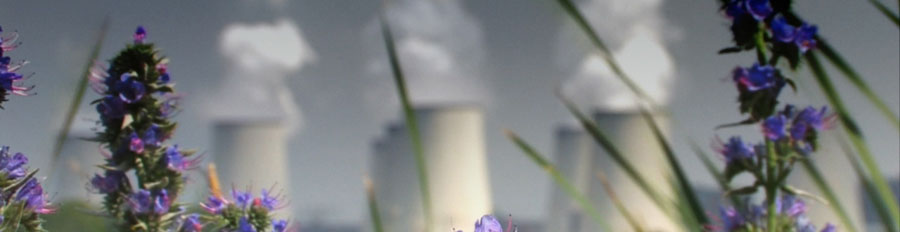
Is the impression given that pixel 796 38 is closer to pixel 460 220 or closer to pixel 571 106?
pixel 571 106

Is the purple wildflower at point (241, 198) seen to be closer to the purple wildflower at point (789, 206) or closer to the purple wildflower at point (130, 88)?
the purple wildflower at point (130, 88)

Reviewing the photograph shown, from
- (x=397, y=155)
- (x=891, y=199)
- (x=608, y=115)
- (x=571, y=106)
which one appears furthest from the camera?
(x=397, y=155)

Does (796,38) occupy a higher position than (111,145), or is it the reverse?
(796,38)

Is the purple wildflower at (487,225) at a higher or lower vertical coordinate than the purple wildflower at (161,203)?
lower

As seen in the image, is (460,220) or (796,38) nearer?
(796,38)

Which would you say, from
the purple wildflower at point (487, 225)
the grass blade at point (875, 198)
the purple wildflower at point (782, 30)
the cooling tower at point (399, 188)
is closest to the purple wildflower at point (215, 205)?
the purple wildflower at point (487, 225)

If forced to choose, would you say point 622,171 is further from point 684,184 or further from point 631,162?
point 684,184

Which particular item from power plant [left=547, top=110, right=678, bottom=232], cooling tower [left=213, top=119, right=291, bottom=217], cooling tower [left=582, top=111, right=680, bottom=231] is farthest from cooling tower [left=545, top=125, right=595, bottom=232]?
cooling tower [left=213, top=119, right=291, bottom=217]

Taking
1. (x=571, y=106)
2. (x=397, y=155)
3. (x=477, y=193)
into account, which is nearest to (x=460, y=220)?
(x=477, y=193)
